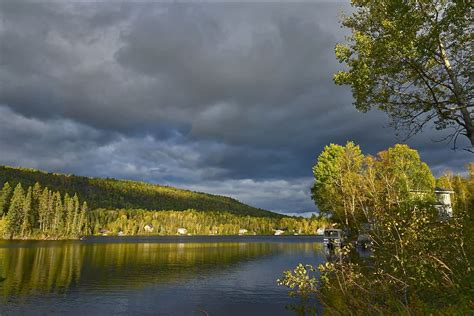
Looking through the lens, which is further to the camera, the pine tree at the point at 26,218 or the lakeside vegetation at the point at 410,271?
the pine tree at the point at 26,218

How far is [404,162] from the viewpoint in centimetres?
6525

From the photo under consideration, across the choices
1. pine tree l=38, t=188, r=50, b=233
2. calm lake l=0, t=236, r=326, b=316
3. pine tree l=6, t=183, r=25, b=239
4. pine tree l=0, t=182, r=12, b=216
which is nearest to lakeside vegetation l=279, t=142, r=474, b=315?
calm lake l=0, t=236, r=326, b=316

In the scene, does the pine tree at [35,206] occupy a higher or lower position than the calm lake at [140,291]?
higher

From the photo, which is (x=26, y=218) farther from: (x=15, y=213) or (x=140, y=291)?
(x=140, y=291)

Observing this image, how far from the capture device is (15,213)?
145 m

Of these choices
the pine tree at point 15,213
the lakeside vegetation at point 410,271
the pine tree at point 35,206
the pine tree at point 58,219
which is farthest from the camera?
the pine tree at point 35,206

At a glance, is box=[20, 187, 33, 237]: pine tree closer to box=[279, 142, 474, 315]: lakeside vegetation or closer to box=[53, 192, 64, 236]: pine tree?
box=[53, 192, 64, 236]: pine tree

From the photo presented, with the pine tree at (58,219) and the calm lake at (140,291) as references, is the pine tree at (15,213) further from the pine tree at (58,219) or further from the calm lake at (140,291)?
the calm lake at (140,291)

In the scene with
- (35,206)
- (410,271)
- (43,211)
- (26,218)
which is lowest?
(410,271)

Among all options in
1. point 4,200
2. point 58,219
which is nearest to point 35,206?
point 58,219

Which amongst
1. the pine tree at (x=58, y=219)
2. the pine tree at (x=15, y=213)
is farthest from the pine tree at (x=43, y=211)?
the pine tree at (x=15, y=213)

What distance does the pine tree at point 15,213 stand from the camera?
142250mm

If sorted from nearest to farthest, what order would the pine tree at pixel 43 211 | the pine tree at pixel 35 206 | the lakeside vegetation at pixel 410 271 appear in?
the lakeside vegetation at pixel 410 271 < the pine tree at pixel 43 211 < the pine tree at pixel 35 206

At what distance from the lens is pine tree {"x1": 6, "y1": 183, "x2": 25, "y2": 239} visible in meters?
142
